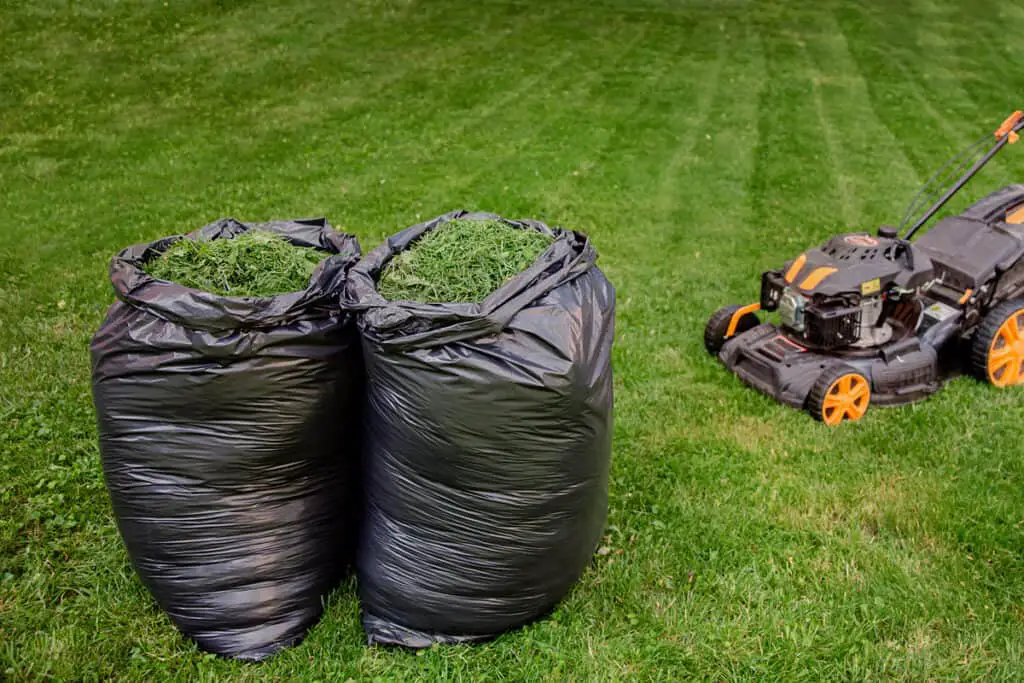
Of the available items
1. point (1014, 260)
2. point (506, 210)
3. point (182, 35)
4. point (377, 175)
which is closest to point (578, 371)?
point (1014, 260)

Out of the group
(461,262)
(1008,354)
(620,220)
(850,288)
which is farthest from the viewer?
(620,220)

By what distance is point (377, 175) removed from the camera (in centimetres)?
800

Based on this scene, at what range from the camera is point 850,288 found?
3.90m

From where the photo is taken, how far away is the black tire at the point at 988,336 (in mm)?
4113

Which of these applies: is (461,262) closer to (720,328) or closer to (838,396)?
(838,396)

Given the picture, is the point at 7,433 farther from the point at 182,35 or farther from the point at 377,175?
the point at 182,35

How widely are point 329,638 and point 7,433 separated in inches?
74.1

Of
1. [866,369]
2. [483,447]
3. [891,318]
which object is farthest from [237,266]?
[891,318]

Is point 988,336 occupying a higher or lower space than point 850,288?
lower

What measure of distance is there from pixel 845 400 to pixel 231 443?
109 inches

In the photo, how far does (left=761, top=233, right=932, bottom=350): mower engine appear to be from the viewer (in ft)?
13.0

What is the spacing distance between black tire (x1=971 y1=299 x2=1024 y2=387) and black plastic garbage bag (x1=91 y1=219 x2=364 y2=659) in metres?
3.11

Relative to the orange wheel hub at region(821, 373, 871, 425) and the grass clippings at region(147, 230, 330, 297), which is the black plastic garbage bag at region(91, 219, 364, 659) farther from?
the orange wheel hub at region(821, 373, 871, 425)

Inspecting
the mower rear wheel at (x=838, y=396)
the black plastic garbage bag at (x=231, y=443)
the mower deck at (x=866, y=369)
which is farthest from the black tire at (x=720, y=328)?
the black plastic garbage bag at (x=231, y=443)
